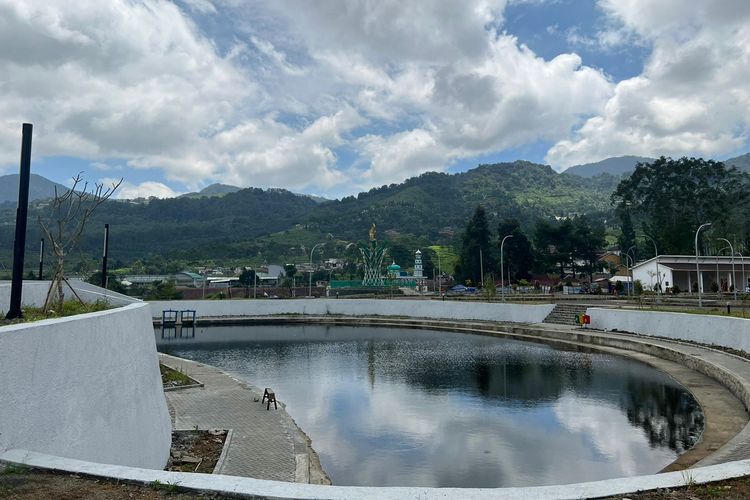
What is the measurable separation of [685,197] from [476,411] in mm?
70917

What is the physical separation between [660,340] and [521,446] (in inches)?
693

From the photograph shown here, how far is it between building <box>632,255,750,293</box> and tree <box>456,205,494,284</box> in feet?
70.3

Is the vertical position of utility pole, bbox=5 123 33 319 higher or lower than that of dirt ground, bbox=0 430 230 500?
higher

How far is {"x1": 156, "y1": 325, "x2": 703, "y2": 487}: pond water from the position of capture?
479 inches

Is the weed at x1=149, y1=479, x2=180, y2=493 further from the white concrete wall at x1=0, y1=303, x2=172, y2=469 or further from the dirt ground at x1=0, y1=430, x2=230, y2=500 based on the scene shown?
the white concrete wall at x1=0, y1=303, x2=172, y2=469

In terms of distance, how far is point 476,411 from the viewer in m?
16.8

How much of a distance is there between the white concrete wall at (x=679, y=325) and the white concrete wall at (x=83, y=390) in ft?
73.2

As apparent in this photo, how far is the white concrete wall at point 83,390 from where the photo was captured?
6316 mm

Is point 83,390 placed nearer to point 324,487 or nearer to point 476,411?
point 324,487

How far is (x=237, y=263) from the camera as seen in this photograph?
126 m

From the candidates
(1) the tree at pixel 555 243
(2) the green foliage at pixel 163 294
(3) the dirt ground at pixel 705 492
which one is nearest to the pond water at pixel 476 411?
(3) the dirt ground at pixel 705 492

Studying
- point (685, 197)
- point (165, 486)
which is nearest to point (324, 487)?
point (165, 486)

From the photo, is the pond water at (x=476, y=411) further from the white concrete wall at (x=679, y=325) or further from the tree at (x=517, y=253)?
the tree at (x=517, y=253)

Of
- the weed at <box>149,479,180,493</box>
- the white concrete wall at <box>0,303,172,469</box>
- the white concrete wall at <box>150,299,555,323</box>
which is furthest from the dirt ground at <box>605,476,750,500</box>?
the white concrete wall at <box>150,299,555,323</box>
